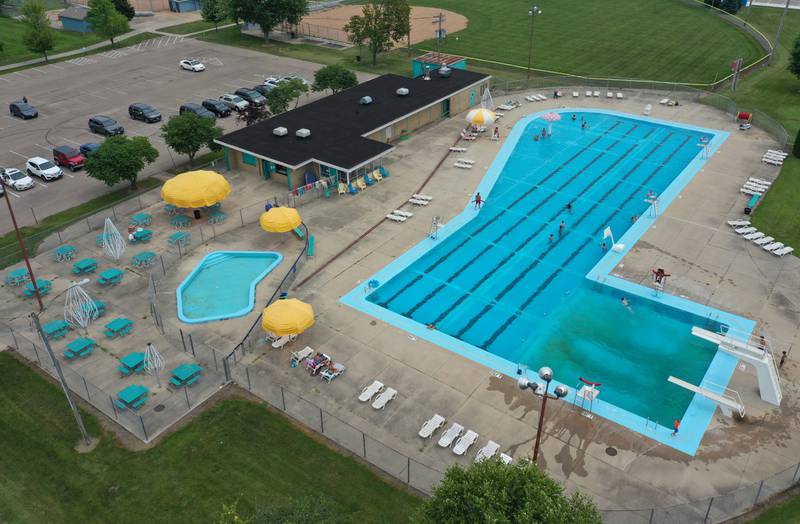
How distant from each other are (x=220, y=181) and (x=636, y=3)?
77.1 meters

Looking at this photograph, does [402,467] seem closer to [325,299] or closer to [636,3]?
[325,299]

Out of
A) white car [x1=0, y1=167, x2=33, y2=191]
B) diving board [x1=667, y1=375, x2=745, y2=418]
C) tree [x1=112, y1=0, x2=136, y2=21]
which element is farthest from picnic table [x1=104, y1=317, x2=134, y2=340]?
tree [x1=112, y1=0, x2=136, y2=21]

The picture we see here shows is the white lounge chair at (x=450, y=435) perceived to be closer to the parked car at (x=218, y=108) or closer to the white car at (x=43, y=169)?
the white car at (x=43, y=169)

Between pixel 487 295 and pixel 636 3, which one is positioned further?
pixel 636 3

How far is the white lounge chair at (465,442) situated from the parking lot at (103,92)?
103ft

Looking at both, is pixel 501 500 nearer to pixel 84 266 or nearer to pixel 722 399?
pixel 722 399

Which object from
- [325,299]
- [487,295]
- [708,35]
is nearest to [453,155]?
[487,295]

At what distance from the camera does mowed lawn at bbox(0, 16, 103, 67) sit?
73.1 metres

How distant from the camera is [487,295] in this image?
108 feet

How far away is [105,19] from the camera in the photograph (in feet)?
243

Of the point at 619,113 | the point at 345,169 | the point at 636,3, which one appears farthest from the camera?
the point at 636,3

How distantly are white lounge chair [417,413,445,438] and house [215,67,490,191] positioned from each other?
20.2 meters

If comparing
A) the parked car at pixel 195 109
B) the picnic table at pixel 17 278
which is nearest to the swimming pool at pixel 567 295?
the picnic table at pixel 17 278

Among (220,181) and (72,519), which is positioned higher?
(220,181)
